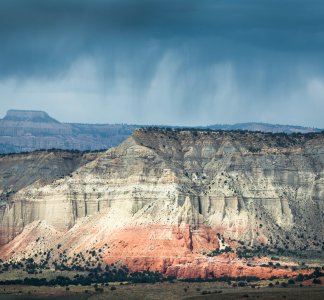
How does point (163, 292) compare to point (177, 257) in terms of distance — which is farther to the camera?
point (177, 257)

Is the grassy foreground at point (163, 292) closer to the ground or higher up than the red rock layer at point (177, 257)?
closer to the ground

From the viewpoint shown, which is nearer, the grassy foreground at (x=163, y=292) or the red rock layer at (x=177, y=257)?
the grassy foreground at (x=163, y=292)

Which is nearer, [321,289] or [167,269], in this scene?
[321,289]

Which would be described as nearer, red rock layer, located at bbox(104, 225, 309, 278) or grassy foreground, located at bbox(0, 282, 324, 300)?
grassy foreground, located at bbox(0, 282, 324, 300)

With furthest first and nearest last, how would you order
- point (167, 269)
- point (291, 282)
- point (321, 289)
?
point (167, 269) < point (291, 282) < point (321, 289)

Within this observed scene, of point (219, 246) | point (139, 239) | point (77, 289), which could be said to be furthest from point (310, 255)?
point (77, 289)

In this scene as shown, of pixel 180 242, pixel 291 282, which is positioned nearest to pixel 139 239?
pixel 180 242

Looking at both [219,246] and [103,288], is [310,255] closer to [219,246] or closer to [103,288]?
[219,246]

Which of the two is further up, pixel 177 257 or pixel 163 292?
pixel 177 257

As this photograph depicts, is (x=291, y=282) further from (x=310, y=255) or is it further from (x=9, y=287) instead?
(x=9, y=287)

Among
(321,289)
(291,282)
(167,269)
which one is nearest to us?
(321,289)

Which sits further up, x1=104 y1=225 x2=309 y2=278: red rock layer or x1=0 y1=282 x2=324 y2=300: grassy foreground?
x1=104 y1=225 x2=309 y2=278: red rock layer
